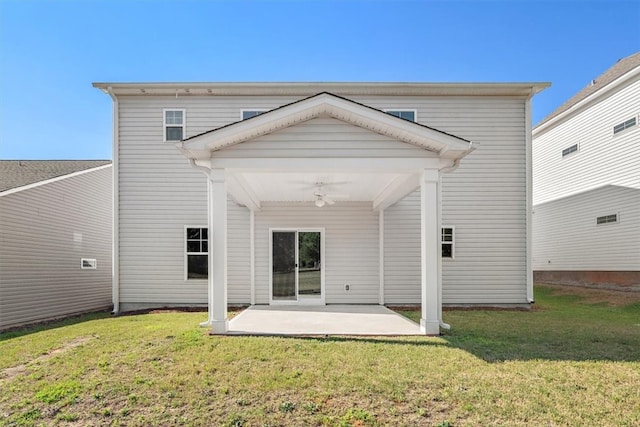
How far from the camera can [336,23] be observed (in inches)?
406

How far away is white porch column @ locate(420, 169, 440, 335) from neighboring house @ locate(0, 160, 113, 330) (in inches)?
355

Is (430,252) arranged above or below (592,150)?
below

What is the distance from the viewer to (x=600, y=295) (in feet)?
36.9

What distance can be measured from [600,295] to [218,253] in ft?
38.6

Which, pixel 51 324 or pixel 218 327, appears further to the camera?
pixel 51 324

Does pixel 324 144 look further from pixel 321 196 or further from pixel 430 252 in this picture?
pixel 430 252

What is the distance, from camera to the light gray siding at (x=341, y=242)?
993cm

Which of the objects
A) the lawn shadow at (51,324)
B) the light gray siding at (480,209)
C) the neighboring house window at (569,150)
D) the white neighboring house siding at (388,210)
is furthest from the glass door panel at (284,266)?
the neighboring house window at (569,150)

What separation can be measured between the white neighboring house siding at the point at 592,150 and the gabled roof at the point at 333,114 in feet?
30.5

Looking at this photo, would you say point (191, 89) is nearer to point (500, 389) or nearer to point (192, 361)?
point (192, 361)

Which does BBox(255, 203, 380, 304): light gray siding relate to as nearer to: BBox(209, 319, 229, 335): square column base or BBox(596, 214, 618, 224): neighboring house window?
BBox(209, 319, 229, 335): square column base

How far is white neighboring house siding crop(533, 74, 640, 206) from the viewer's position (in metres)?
11.4

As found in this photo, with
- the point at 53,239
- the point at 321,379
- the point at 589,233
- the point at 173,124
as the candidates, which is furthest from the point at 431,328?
the point at 589,233

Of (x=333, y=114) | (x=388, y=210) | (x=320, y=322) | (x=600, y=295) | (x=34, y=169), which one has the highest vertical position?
(x=333, y=114)
